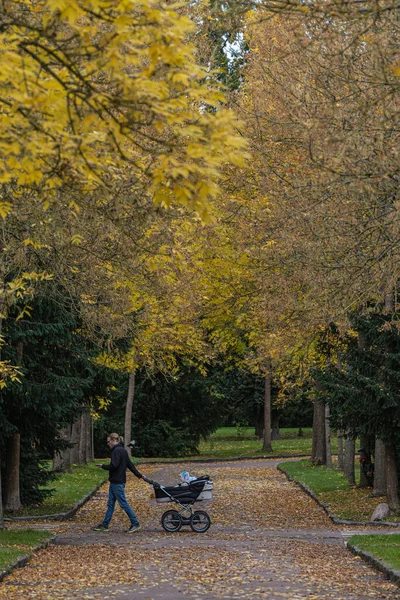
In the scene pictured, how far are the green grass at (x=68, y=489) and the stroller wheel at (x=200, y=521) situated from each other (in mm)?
3861

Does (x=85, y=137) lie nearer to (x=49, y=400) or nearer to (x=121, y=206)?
(x=121, y=206)

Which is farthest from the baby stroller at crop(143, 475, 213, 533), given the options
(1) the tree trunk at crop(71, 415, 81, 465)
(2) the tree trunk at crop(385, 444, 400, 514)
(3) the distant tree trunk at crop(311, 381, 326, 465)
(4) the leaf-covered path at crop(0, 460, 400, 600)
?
(1) the tree trunk at crop(71, 415, 81, 465)

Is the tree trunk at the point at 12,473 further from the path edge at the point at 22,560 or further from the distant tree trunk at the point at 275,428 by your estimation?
the distant tree trunk at the point at 275,428

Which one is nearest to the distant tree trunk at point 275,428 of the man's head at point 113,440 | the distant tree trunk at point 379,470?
the distant tree trunk at point 379,470

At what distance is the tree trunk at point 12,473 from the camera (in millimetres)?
20188

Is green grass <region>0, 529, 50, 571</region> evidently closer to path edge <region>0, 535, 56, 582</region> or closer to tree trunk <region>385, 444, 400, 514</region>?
path edge <region>0, 535, 56, 582</region>

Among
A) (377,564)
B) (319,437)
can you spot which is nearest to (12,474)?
(377,564)

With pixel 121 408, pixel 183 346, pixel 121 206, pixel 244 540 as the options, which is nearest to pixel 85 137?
pixel 121 206

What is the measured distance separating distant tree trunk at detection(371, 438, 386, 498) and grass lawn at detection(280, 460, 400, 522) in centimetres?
29

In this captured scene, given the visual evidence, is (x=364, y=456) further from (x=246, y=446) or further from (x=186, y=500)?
(x=246, y=446)

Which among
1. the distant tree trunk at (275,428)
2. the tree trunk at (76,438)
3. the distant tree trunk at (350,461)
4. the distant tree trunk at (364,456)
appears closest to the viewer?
the distant tree trunk at (364,456)

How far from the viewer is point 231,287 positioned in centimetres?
2666

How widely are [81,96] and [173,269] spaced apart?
11570 mm

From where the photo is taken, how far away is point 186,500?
58.2ft
